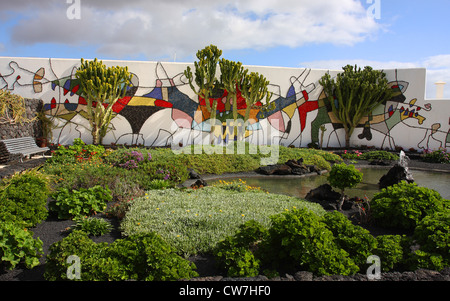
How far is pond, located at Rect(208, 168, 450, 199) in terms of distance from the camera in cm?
755

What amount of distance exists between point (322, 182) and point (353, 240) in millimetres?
5330

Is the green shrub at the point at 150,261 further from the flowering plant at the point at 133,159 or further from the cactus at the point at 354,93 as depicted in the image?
the cactus at the point at 354,93

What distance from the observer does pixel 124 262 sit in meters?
3.15

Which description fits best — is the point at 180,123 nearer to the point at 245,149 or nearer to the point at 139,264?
the point at 245,149

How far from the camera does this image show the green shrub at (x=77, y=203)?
505cm

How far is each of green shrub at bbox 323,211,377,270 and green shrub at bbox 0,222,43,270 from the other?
3.05 metres

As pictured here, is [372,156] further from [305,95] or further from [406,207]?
[406,207]

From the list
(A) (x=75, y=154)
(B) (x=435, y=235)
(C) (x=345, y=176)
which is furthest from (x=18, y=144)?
(B) (x=435, y=235)

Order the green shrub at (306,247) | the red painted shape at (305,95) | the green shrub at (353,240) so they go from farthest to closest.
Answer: the red painted shape at (305,95) → the green shrub at (353,240) → the green shrub at (306,247)

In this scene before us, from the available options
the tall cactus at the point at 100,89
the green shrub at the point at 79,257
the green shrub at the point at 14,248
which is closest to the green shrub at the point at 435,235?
the green shrub at the point at 79,257

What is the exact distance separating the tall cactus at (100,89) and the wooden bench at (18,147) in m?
2.10
